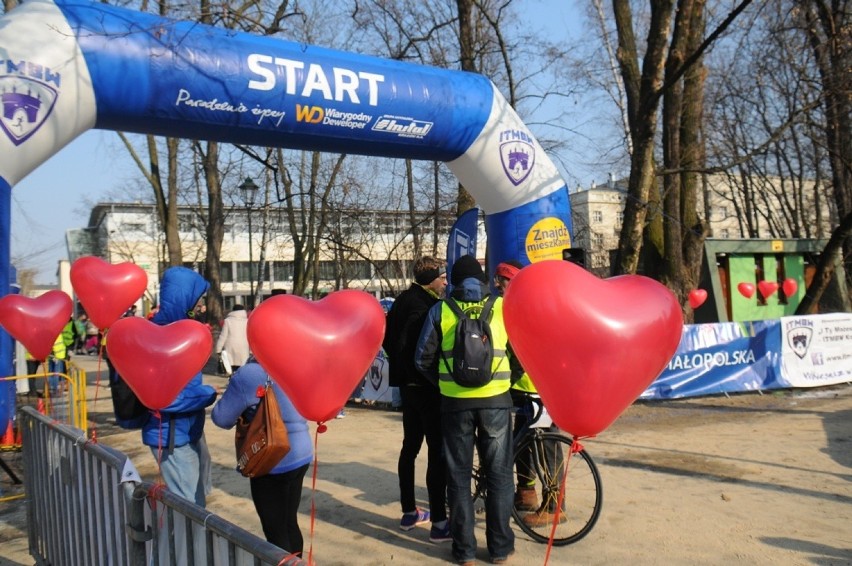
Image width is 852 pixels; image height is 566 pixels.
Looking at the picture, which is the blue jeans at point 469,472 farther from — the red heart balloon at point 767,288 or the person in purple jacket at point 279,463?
the red heart balloon at point 767,288

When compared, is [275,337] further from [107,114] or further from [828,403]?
[828,403]

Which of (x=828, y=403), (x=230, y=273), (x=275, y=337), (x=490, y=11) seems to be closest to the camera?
(x=275, y=337)

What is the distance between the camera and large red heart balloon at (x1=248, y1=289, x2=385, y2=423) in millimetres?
3250

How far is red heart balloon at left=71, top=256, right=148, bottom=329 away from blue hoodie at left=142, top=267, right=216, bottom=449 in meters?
3.08

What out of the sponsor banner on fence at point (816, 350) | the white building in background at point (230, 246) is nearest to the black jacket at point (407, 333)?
the sponsor banner on fence at point (816, 350)

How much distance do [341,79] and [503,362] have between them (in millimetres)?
4009

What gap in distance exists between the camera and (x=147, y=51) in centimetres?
623

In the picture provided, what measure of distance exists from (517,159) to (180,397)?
532 cm

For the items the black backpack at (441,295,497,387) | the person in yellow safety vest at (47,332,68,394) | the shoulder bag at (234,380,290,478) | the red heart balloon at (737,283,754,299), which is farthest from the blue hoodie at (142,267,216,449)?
the red heart balloon at (737,283,754,299)

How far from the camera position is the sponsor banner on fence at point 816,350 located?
37.6 ft

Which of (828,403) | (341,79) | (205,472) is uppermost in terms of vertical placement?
(341,79)

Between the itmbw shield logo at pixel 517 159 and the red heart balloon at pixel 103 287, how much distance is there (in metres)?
4.28

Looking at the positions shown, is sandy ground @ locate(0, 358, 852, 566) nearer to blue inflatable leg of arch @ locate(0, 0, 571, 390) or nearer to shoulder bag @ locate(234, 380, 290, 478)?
shoulder bag @ locate(234, 380, 290, 478)

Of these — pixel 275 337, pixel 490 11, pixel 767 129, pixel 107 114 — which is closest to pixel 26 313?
pixel 107 114
